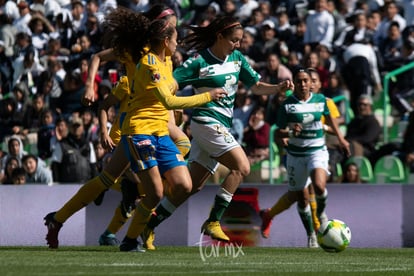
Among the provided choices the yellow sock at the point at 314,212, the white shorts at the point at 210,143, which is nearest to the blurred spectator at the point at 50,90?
the yellow sock at the point at 314,212

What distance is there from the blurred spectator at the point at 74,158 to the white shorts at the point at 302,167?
3873 mm

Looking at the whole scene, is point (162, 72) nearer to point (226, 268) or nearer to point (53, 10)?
point (226, 268)

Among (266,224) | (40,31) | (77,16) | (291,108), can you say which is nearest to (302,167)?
(291,108)

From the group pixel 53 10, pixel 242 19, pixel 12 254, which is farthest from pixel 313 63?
pixel 12 254

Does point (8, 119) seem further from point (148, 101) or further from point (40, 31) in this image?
point (148, 101)

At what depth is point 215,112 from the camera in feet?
41.8

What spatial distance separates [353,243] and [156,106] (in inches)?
187

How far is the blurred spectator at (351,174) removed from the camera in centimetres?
1726

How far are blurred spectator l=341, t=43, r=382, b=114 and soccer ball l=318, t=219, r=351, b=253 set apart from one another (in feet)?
26.0

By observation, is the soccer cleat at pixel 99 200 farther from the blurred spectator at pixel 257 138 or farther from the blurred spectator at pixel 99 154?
the blurred spectator at pixel 257 138

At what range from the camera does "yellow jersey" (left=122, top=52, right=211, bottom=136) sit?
1146 centimetres

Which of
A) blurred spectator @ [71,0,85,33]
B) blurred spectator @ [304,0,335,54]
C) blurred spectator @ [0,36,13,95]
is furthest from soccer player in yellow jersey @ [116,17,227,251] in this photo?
blurred spectator @ [71,0,85,33]

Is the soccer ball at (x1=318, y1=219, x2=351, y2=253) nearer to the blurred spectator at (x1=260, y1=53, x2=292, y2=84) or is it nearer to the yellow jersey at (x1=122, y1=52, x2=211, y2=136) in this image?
the yellow jersey at (x1=122, y1=52, x2=211, y2=136)

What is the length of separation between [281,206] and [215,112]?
2.83 m
